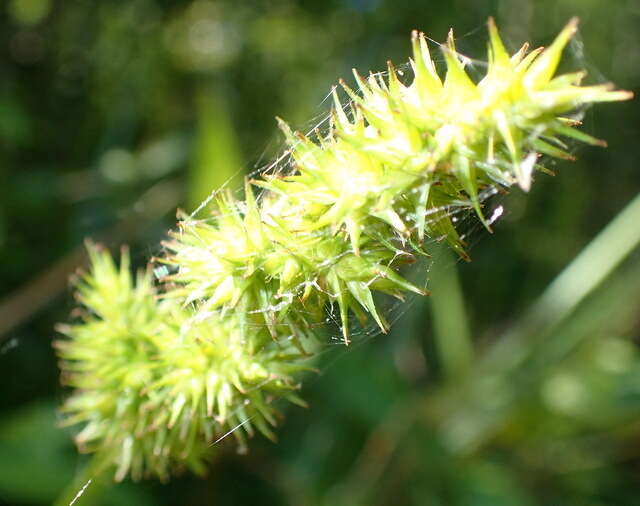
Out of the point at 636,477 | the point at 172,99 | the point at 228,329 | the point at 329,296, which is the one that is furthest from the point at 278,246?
the point at 172,99

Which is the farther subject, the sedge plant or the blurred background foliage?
the blurred background foliage

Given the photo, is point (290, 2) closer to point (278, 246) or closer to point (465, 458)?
point (465, 458)

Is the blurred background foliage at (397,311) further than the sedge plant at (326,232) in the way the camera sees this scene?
Yes

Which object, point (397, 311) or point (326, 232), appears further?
point (397, 311)
